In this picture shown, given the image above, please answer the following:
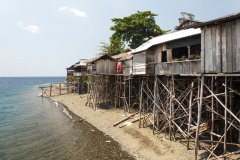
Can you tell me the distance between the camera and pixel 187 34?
17078 mm

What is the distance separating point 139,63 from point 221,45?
31.9ft

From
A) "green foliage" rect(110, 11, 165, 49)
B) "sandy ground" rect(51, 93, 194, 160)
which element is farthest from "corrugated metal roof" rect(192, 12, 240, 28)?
"green foliage" rect(110, 11, 165, 49)

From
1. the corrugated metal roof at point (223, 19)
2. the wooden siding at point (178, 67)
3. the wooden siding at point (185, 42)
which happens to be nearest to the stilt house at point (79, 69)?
the wooden siding at point (178, 67)

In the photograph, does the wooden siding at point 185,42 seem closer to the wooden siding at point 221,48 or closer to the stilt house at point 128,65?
the wooden siding at point 221,48

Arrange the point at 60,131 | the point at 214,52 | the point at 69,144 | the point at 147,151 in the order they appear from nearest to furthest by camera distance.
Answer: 1. the point at 214,52
2. the point at 147,151
3. the point at 69,144
4. the point at 60,131

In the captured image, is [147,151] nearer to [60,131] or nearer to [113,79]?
[60,131]

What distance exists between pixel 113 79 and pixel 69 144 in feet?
47.8

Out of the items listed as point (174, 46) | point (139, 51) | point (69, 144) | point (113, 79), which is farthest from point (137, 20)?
point (69, 144)

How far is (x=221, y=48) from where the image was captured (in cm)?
1302

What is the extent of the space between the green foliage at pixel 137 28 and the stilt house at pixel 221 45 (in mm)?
29852

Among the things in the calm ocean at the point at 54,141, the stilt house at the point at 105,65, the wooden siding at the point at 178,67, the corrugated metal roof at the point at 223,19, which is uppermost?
the corrugated metal roof at the point at 223,19

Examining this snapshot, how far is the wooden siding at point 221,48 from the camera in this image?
12.3 m

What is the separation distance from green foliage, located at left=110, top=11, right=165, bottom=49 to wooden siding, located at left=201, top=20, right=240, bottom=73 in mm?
29864

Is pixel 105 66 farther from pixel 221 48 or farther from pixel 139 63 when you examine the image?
pixel 221 48
